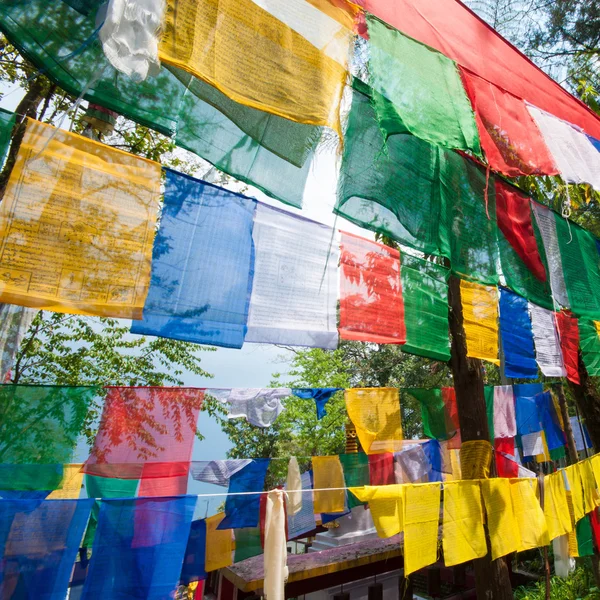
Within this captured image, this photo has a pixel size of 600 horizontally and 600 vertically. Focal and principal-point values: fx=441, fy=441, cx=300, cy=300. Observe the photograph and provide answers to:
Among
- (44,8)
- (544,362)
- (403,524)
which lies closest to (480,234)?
(544,362)

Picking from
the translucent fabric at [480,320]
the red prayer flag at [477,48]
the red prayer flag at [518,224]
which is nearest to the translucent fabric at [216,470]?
the translucent fabric at [480,320]

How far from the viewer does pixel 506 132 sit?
4.00m

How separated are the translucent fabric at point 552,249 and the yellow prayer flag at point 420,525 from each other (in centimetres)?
285

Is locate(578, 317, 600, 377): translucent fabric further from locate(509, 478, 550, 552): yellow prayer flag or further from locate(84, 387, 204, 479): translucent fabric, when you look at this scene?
locate(84, 387, 204, 479): translucent fabric

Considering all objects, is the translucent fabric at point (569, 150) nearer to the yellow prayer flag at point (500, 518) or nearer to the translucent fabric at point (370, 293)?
the translucent fabric at point (370, 293)

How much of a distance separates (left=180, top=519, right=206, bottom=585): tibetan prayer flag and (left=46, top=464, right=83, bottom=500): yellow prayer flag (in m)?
Answer: 1.09

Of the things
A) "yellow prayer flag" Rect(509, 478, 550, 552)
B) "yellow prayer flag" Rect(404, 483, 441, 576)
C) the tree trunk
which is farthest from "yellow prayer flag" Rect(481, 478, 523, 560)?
the tree trunk

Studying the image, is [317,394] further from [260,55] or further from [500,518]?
[260,55]

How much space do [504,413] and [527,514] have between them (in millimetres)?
2211

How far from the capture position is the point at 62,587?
2.12m

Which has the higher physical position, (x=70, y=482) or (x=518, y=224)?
(x=518, y=224)

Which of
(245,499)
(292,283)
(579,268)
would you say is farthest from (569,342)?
(245,499)

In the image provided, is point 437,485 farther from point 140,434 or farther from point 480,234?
point 140,434

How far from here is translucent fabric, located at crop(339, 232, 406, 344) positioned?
354 centimetres
